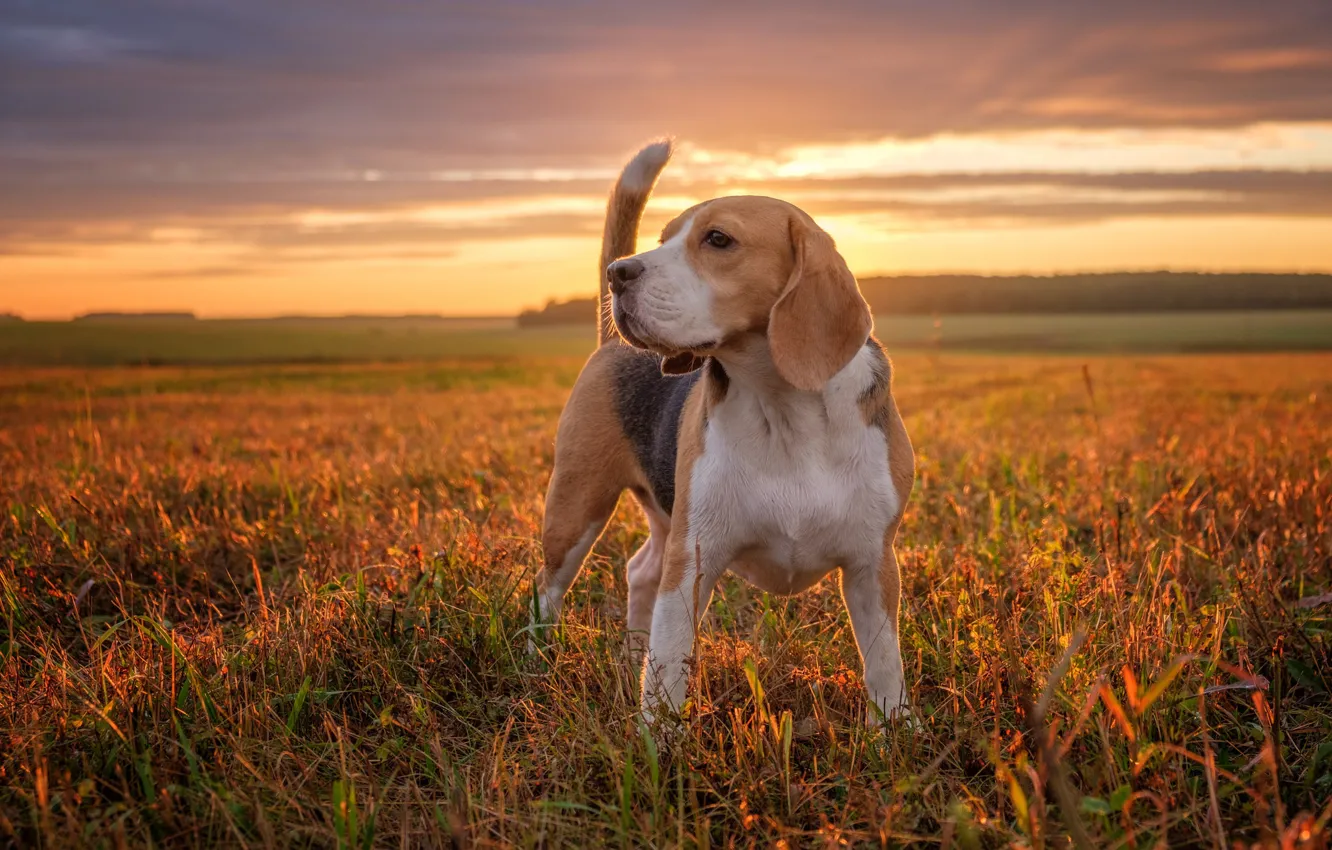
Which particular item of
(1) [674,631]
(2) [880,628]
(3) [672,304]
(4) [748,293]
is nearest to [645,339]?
(3) [672,304]


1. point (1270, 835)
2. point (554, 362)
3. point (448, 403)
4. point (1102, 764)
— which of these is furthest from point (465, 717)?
point (554, 362)

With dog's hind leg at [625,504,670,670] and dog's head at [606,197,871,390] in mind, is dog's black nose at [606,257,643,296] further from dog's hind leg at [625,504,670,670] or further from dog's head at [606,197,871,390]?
dog's hind leg at [625,504,670,670]

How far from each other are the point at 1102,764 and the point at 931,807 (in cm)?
55

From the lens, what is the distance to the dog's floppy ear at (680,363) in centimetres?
369

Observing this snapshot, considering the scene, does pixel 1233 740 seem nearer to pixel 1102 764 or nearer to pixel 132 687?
pixel 1102 764

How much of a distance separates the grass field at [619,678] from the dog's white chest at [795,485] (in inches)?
18.9

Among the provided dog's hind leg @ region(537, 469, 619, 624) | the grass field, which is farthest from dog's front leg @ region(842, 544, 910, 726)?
dog's hind leg @ region(537, 469, 619, 624)

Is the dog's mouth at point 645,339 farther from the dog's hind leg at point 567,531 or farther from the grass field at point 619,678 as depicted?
the dog's hind leg at point 567,531

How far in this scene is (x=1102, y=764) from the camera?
291 centimetres

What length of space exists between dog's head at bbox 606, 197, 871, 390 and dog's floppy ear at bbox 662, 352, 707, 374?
31cm

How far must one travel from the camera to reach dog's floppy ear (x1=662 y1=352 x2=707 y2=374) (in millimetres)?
3691

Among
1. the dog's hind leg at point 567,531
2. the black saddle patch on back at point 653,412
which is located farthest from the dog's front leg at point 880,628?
the dog's hind leg at point 567,531

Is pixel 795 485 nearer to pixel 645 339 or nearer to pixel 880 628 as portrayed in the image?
pixel 880 628

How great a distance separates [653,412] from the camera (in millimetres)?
4418
